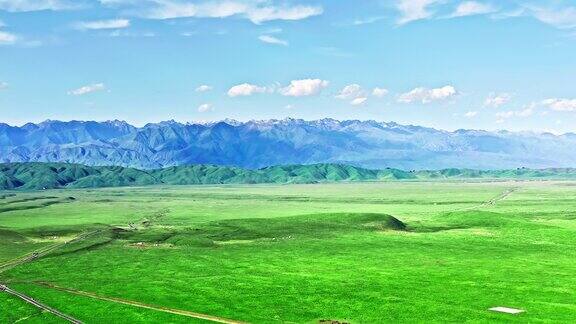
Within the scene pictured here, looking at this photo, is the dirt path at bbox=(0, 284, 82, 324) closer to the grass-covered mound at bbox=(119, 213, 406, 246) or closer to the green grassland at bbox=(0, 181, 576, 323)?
the green grassland at bbox=(0, 181, 576, 323)

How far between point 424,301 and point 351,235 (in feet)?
280

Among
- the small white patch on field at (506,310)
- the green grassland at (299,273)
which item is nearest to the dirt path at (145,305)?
the green grassland at (299,273)

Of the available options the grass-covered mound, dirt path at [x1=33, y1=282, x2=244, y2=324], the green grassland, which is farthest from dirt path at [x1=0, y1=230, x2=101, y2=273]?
dirt path at [x1=33, y1=282, x2=244, y2=324]

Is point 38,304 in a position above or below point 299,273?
above

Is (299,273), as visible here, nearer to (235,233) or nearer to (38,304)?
(38,304)

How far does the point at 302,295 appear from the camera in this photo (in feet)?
324

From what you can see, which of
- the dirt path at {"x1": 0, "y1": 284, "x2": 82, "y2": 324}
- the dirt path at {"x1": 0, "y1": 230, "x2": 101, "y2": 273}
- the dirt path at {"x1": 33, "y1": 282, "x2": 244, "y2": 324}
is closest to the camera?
the dirt path at {"x1": 33, "y1": 282, "x2": 244, "y2": 324}

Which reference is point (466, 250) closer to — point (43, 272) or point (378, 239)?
point (378, 239)

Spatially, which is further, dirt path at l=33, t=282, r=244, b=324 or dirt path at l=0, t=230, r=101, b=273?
dirt path at l=0, t=230, r=101, b=273

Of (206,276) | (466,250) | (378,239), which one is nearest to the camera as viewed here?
(206,276)

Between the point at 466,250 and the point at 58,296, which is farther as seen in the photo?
the point at 466,250

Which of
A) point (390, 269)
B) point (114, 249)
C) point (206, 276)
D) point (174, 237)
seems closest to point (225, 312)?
point (206, 276)

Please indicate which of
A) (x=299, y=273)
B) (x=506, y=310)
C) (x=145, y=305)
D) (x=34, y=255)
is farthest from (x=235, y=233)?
(x=506, y=310)

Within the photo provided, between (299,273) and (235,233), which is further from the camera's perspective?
(235,233)
